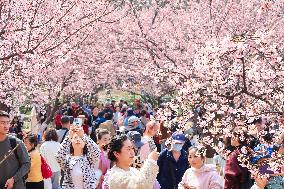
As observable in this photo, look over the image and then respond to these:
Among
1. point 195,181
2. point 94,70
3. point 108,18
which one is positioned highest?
point 108,18

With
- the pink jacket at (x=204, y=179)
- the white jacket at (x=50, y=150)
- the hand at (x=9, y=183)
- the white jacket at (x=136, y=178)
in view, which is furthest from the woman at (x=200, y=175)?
the white jacket at (x=50, y=150)

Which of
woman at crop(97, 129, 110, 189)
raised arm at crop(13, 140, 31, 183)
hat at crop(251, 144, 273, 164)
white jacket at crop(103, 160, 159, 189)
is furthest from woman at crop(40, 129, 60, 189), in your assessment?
white jacket at crop(103, 160, 159, 189)

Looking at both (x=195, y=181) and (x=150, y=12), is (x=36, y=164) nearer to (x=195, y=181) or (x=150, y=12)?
(x=195, y=181)

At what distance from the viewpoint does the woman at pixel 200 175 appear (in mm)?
6430

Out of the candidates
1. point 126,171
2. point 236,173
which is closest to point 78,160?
point 126,171

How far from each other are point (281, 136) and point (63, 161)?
8.39ft

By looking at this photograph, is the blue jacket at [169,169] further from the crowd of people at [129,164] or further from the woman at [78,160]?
the woman at [78,160]

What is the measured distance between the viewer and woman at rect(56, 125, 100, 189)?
6582 millimetres

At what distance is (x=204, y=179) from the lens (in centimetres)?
647

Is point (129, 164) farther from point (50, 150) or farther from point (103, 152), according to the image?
point (50, 150)

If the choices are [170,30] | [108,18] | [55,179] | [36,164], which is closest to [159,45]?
[170,30]

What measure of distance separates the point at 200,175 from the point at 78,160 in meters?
1.43

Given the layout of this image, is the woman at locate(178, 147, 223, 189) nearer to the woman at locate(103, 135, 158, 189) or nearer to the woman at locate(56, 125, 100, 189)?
the woman at locate(56, 125, 100, 189)

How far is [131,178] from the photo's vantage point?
483 cm
